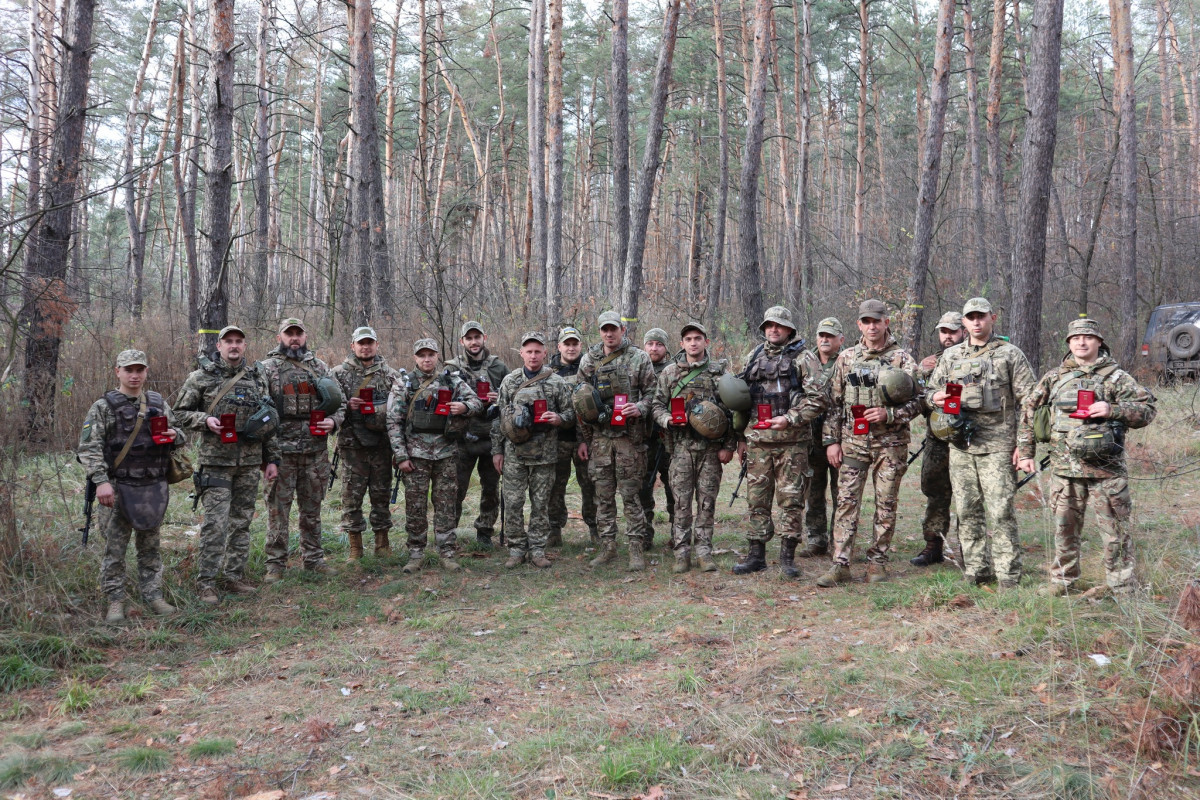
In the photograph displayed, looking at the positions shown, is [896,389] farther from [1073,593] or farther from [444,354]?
[444,354]

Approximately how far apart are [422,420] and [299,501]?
1.36 metres

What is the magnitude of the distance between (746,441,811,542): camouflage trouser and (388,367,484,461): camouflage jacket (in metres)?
2.70

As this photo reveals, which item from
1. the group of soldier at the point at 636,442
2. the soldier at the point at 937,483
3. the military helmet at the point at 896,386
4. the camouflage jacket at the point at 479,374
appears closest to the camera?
the group of soldier at the point at 636,442

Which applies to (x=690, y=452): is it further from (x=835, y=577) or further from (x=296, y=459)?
(x=296, y=459)

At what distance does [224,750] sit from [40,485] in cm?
382

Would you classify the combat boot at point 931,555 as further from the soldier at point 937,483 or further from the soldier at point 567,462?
the soldier at point 567,462

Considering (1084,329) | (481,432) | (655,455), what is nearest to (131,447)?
(481,432)

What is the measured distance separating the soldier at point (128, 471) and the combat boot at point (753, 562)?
4.67 metres

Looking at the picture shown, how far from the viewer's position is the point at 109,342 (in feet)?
38.1

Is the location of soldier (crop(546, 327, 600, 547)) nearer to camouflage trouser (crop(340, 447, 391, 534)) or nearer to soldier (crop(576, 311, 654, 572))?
soldier (crop(576, 311, 654, 572))

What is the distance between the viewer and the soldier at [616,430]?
731 centimetres

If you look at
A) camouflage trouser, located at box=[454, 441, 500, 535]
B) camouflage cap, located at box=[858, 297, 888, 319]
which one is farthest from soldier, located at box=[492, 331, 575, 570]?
camouflage cap, located at box=[858, 297, 888, 319]

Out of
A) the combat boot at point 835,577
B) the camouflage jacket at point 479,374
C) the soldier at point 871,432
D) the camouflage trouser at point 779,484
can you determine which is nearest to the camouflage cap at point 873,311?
the soldier at point 871,432

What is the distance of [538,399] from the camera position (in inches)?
290
